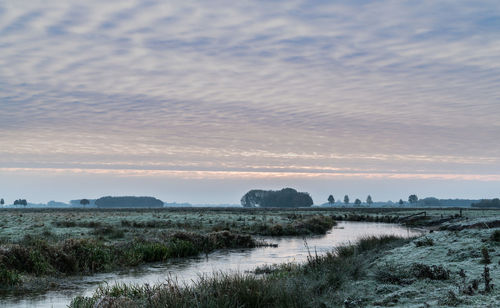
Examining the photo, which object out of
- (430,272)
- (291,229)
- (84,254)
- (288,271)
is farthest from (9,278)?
(291,229)

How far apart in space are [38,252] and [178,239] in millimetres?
9986

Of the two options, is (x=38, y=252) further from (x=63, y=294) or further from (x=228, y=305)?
(x=228, y=305)

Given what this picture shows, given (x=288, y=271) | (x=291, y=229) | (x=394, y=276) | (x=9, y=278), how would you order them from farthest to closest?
(x=291, y=229)
(x=288, y=271)
(x=9, y=278)
(x=394, y=276)

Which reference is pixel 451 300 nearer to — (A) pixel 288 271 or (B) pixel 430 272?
(B) pixel 430 272

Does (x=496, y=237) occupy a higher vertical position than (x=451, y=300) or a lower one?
higher

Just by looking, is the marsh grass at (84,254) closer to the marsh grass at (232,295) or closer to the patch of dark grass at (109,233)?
the patch of dark grass at (109,233)

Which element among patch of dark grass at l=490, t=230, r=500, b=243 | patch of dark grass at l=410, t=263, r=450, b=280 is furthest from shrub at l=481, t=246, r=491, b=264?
patch of dark grass at l=490, t=230, r=500, b=243

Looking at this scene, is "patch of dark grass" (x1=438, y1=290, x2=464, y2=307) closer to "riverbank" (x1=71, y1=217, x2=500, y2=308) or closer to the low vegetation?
"riverbank" (x1=71, y1=217, x2=500, y2=308)

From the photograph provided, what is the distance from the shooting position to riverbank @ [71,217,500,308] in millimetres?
9477

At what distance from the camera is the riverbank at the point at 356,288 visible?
31.1 ft

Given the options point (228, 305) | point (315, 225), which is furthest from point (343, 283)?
point (315, 225)

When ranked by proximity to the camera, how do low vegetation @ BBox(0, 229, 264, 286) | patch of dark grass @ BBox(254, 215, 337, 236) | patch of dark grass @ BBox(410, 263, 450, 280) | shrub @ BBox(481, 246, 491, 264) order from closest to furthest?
1. patch of dark grass @ BBox(410, 263, 450, 280)
2. shrub @ BBox(481, 246, 491, 264)
3. low vegetation @ BBox(0, 229, 264, 286)
4. patch of dark grass @ BBox(254, 215, 337, 236)

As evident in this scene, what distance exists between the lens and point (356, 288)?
12.3 m

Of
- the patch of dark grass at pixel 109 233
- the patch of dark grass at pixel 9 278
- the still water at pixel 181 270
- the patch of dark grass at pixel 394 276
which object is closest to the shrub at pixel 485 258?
the patch of dark grass at pixel 394 276
